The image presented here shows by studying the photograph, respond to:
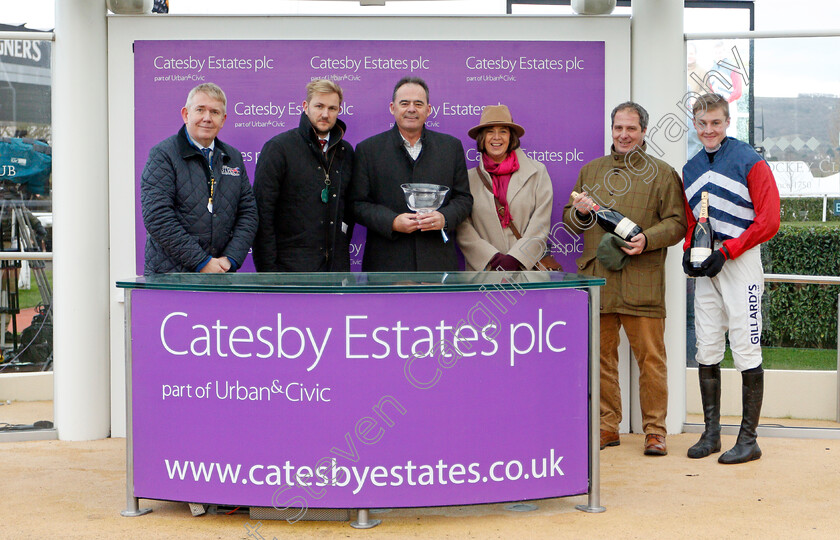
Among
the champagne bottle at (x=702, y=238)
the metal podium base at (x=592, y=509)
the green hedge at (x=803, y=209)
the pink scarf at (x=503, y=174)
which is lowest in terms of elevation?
the metal podium base at (x=592, y=509)

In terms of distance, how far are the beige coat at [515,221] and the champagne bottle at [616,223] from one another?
33 centimetres

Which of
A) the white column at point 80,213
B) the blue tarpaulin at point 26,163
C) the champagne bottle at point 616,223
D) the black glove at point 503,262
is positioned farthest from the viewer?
the blue tarpaulin at point 26,163

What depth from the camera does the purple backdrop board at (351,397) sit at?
3.87m

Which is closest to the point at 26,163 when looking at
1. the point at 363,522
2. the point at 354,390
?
the point at 354,390

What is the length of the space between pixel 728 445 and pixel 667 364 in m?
0.69

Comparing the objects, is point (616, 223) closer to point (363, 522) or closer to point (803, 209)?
point (803, 209)

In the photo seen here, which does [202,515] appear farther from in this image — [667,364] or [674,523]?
[667,364]

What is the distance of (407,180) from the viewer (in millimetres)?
5617

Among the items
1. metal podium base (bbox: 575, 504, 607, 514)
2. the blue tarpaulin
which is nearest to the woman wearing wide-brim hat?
metal podium base (bbox: 575, 504, 607, 514)

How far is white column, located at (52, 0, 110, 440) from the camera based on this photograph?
6043 mm

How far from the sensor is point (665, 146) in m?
6.27

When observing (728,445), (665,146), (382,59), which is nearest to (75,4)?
(382,59)

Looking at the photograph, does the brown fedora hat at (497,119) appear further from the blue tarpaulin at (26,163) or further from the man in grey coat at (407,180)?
the blue tarpaulin at (26,163)

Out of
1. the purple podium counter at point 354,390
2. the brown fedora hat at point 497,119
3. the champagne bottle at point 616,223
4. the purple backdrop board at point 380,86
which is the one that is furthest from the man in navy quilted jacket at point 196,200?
the champagne bottle at point 616,223
